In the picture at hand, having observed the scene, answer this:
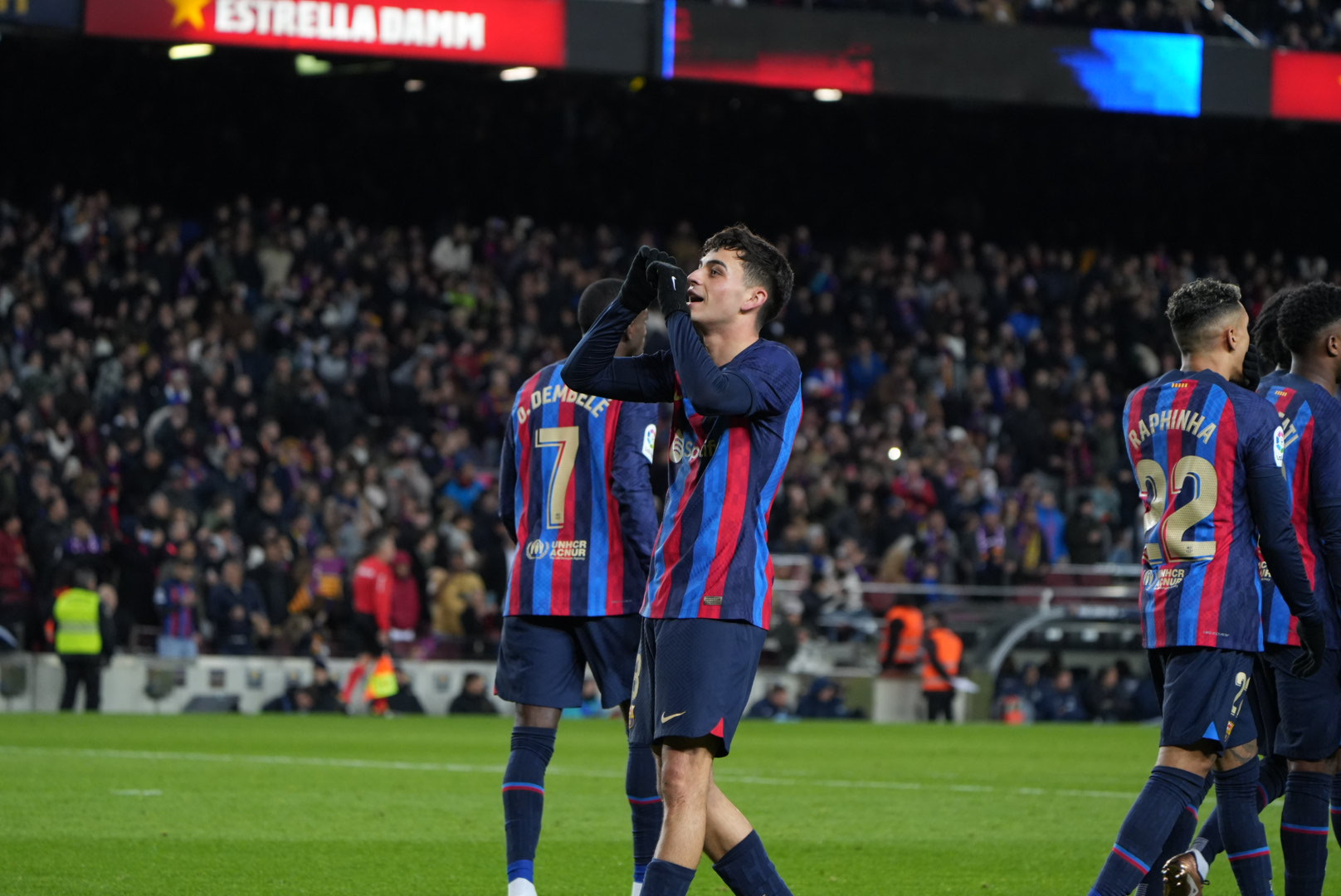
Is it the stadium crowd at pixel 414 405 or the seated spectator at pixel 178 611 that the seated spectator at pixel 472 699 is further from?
the seated spectator at pixel 178 611

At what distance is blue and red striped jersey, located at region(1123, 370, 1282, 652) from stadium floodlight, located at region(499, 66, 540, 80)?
19370 millimetres

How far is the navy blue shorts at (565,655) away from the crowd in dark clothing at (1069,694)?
590 inches

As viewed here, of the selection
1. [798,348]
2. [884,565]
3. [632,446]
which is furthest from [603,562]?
[798,348]

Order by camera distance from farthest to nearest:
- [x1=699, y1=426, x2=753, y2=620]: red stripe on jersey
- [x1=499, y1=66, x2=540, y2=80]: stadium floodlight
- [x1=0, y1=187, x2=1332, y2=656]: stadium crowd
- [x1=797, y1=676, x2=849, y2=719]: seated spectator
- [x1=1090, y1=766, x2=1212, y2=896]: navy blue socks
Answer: [x1=499, y1=66, x2=540, y2=80]: stadium floodlight → [x1=797, y1=676, x2=849, y2=719]: seated spectator → [x1=0, y1=187, x2=1332, y2=656]: stadium crowd → [x1=1090, y1=766, x2=1212, y2=896]: navy blue socks → [x1=699, y1=426, x2=753, y2=620]: red stripe on jersey

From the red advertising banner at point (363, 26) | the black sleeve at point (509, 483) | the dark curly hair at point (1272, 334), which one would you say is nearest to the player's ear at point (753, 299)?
the black sleeve at point (509, 483)

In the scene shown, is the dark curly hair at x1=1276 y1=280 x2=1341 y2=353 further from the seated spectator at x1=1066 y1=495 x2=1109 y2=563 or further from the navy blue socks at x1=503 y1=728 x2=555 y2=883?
the seated spectator at x1=1066 y1=495 x2=1109 y2=563

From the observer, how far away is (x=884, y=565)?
71.6ft

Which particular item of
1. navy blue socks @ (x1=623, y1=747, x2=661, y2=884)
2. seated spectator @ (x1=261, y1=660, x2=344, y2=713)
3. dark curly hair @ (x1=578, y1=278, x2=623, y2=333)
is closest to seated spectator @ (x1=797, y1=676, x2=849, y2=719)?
seated spectator @ (x1=261, y1=660, x2=344, y2=713)

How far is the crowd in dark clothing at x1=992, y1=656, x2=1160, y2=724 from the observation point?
2139 cm

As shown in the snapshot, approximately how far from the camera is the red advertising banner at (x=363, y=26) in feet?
73.5

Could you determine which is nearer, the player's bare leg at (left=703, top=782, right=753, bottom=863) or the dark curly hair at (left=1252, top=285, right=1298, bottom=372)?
the player's bare leg at (left=703, top=782, right=753, bottom=863)

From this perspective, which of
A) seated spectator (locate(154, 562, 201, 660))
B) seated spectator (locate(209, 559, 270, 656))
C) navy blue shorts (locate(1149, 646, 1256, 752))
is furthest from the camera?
seated spectator (locate(209, 559, 270, 656))

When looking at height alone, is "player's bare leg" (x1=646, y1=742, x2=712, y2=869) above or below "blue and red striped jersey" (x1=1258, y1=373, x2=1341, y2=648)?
below

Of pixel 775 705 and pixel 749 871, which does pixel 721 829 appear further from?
pixel 775 705
